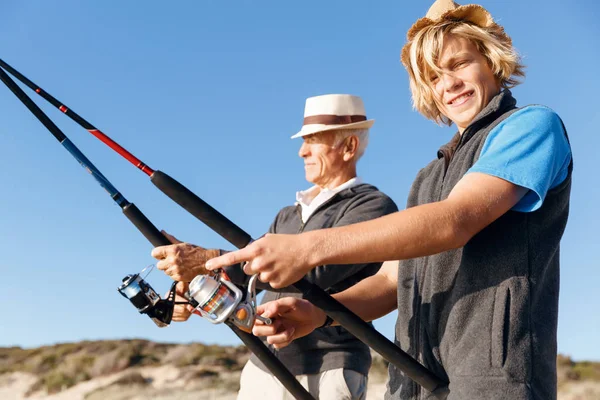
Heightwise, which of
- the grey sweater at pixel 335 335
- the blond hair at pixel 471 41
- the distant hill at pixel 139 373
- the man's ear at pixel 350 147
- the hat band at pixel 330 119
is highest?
the distant hill at pixel 139 373

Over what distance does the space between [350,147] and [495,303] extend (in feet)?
7.25

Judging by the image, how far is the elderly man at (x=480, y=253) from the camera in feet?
6.05

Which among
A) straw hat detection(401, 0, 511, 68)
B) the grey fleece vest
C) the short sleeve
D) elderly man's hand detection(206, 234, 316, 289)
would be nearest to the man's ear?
straw hat detection(401, 0, 511, 68)

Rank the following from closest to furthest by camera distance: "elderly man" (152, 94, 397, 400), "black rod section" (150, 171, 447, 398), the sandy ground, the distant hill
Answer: "black rod section" (150, 171, 447, 398)
"elderly man" (152, 94, 397, 400)
the sandy ground
the distant hill

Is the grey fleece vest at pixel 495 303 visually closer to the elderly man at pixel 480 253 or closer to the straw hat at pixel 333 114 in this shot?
the elderly man at pixel 480 253

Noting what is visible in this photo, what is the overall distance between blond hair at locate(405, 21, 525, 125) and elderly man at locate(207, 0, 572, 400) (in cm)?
10

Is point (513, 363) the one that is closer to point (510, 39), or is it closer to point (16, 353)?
point (510, 39)

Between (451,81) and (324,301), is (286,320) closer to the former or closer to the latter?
(324,301)

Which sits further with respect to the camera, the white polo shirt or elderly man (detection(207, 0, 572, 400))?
the white polo shirt

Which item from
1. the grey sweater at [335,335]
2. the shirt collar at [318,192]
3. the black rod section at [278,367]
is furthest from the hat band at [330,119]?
the black rod section at [278,367]

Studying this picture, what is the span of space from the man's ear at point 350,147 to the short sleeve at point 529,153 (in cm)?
198

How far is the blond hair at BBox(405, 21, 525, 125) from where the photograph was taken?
2387 mm

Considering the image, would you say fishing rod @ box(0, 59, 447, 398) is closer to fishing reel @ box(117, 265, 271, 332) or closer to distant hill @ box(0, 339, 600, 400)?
fishing reel @ box(117, 265, 271, 332)

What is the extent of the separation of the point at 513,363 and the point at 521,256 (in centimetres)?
27
